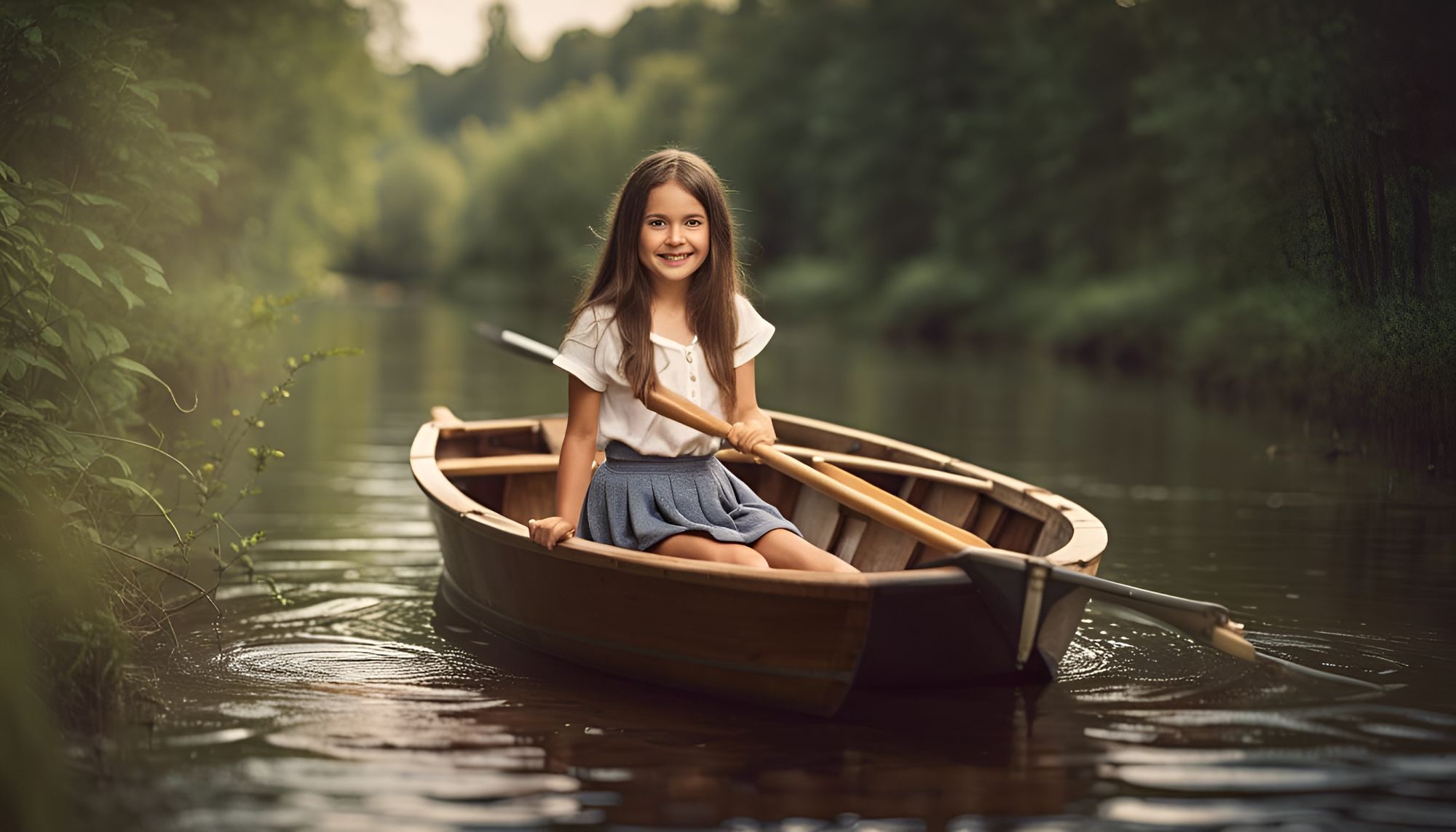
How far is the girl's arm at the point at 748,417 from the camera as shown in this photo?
4598mm

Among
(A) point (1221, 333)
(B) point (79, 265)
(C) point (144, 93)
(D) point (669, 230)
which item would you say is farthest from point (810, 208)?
(B) point (79, 265)

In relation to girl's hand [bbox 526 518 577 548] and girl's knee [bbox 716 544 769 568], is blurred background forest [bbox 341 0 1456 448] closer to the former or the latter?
girl's hand [bbox 526 518 577 548]

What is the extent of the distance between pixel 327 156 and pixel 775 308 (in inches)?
668

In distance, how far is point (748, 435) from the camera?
4594mm

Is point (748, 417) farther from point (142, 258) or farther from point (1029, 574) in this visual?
point (142, 258)

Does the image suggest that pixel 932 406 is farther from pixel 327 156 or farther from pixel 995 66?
pixel 995 66

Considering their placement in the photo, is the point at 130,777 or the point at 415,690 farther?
the point at 415,690

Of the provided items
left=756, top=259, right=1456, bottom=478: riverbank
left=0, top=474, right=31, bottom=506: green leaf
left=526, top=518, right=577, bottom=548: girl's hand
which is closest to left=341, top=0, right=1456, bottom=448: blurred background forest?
left=756, top=259, right=1456, bottom=478: riverbank

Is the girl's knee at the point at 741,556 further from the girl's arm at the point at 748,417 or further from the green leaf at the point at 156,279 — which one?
the green leaf at the point at 156,279

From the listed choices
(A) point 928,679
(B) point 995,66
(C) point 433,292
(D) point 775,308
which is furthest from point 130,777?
(C) point 433,292

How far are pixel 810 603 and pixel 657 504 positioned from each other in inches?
31.0

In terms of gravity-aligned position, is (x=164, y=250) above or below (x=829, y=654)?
above

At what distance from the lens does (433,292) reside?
68812 millimetres

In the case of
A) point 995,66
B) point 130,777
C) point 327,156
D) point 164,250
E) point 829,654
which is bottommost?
point 130,777
